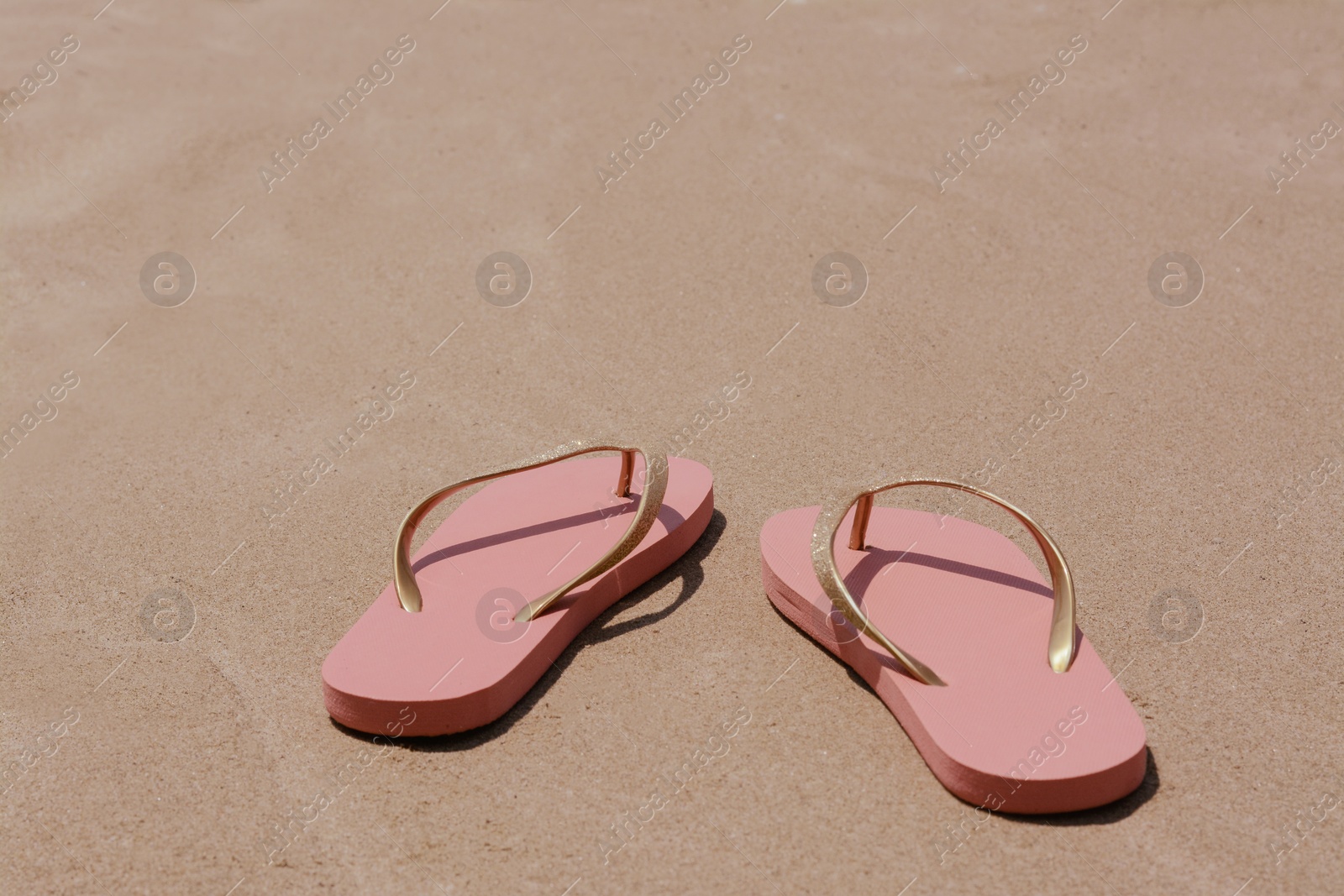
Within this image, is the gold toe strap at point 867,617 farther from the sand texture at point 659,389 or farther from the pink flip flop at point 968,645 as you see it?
the sand texture at point 659,389

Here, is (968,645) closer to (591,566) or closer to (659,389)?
(591,566)

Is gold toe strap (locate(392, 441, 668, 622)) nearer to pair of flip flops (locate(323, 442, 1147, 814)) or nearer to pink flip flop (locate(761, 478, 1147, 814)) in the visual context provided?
pair of flip flops (locate(323, 442, 1147, 814))

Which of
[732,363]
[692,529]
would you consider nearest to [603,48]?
[732,363]

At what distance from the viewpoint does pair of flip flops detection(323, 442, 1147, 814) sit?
6.99 feet

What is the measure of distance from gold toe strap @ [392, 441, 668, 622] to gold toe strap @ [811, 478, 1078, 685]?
353 mm

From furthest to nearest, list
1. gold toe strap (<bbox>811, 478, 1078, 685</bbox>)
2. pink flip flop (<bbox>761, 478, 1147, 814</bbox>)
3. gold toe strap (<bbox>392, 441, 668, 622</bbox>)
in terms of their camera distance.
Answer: gold toe strap (<bbox>392, 441, 668, 622</bbox>)
gold toe strap (<bbox>811, 478, 1078, 685</bbox>)
pink flip flop (<bbox>761, 478, 1147, 814</bbox>)

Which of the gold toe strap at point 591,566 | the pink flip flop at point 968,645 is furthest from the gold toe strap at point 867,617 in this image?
the gold toe strap at point 591,566

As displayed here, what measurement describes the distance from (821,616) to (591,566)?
0.50m

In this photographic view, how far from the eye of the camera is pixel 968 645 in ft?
7.71

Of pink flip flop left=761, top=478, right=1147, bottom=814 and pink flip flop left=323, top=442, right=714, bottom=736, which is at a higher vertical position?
pink flip flop left=323, top=442, right=714, bottom=736

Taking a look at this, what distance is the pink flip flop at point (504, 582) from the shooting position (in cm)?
228

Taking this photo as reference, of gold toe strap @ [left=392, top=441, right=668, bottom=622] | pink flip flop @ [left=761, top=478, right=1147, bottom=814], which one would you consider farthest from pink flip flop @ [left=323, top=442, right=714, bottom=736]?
pink flip flop @ [left=761, top=478, right=1147, bottom=814]

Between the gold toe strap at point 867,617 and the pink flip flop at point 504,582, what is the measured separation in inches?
14.7

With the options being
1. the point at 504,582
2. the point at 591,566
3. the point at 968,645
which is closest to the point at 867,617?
the point at 968,645
